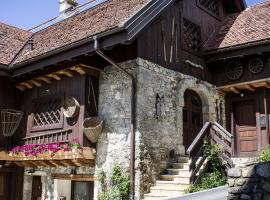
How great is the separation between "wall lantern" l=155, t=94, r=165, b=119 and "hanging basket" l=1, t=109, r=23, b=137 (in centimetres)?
448

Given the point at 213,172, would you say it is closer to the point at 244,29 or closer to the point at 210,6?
the point at 244,29

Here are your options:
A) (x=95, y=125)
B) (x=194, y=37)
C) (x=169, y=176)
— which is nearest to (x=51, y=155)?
(x=95, y=125)

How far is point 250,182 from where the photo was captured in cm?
528

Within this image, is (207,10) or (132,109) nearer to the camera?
(132,109)

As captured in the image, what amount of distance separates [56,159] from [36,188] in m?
2.99

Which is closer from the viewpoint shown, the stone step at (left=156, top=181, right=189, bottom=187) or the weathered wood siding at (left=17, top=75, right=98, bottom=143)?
the stone step at (left=156, top=181, right=189, bottom=187)

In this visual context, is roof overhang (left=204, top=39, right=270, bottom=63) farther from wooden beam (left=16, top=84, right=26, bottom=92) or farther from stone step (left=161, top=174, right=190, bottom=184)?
wooden beam (left=16, top=84, right=26, bottom=92)

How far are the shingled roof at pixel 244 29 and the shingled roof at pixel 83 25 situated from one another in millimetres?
2936

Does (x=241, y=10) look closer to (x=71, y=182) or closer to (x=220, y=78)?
(x=220, y=78)

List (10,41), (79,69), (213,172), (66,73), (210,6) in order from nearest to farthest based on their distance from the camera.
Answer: (213,172) < (79,69) < (66,73) < (210,6) < (10,41)

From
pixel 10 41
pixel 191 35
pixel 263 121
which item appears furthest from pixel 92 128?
pixel 10 41

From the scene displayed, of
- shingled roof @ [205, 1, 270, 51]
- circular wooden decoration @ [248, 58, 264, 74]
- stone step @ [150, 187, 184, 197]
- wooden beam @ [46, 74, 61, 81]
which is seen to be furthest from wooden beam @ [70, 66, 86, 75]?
circular wooden decoration @ [248, 58, 264, 74]

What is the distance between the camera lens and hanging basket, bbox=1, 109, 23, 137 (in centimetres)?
1142

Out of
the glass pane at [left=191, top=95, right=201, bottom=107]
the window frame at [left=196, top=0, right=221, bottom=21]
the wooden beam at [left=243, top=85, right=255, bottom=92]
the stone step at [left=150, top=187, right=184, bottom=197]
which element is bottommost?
the stone step at [left=150, top=187, right=184, bottom=197]
